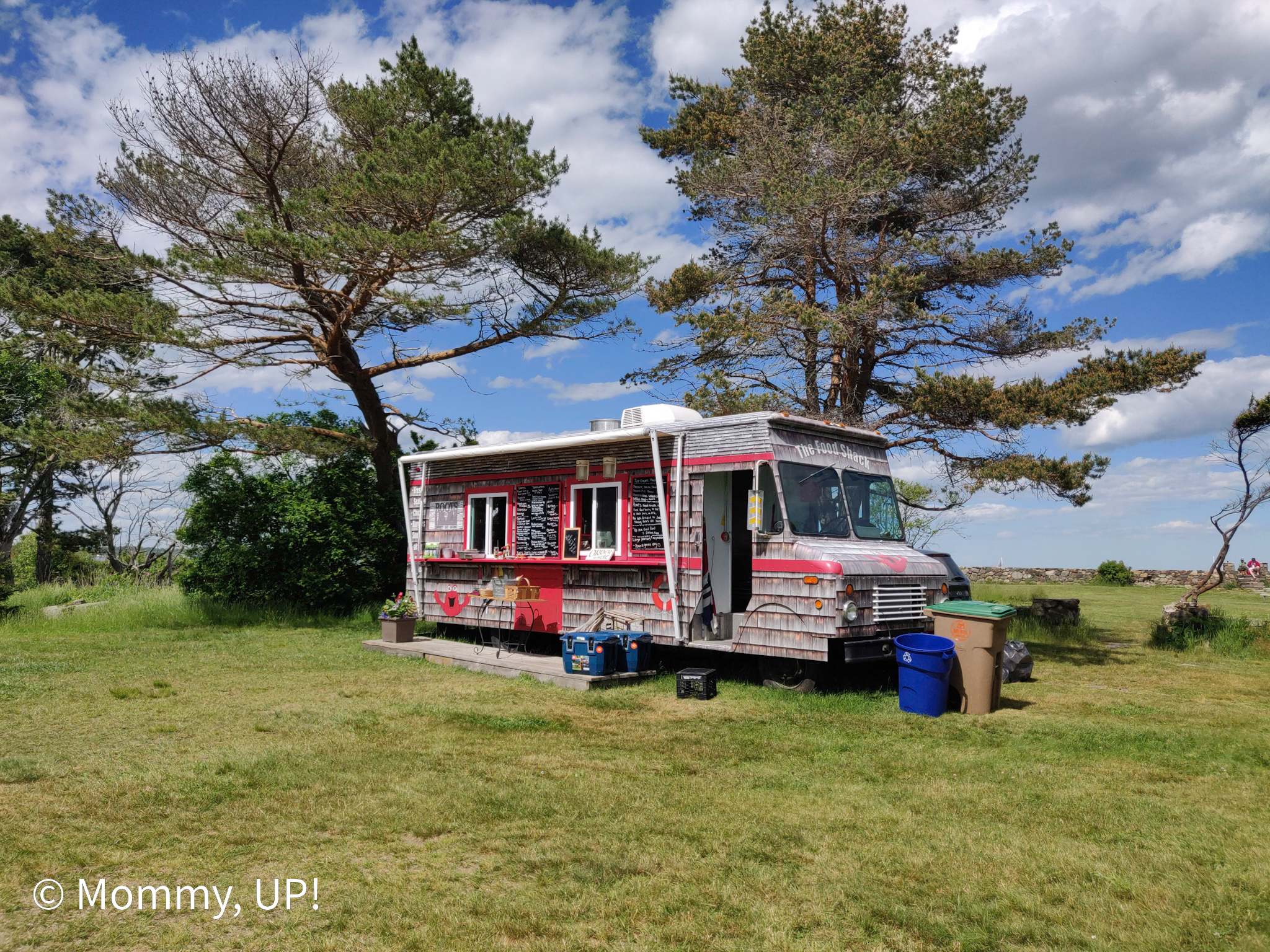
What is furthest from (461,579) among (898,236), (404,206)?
(898,236)

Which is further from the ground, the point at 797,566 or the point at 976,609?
the point at 797,566

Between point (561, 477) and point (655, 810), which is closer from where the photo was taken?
point (655, 810)

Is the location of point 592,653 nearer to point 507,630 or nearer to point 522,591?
point 522,591

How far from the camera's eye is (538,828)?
5.03 meters

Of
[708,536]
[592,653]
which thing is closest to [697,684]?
[592,653]

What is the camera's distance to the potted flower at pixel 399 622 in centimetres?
1371

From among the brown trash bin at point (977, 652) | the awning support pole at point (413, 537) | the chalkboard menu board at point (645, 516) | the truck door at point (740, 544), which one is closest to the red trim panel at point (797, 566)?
the truck door at point (740, 544)

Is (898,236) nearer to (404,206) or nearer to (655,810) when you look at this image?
(404,206)

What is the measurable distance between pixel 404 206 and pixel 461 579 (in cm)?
718

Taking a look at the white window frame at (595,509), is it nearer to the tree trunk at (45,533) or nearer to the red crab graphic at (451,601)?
the red crab graphic at (451,601)

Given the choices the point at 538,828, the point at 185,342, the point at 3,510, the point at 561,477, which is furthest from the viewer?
the point at 3,510

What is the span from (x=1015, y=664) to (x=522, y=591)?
6461 millimetres

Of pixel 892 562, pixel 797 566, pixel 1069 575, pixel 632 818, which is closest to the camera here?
pixel 632 818

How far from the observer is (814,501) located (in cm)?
1001
